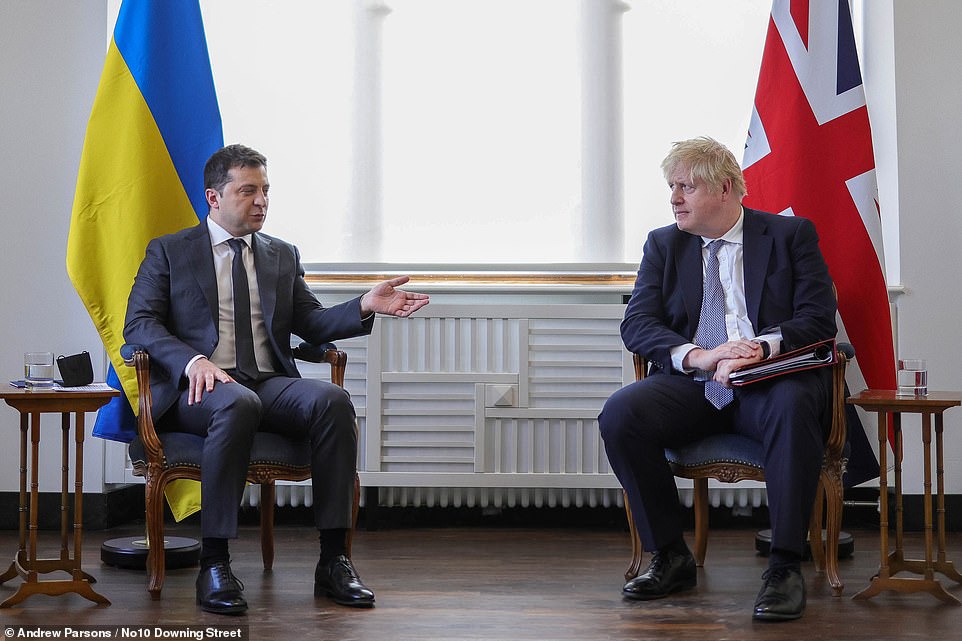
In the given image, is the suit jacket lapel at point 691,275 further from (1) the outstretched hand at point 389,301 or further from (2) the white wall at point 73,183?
(2) the white wall at point 73,183

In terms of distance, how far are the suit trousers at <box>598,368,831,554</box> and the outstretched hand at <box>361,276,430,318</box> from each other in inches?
22.4

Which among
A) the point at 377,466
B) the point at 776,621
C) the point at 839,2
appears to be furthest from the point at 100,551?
the point at 839,2

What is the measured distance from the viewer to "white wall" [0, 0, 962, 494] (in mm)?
3182

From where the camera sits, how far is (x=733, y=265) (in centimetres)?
252

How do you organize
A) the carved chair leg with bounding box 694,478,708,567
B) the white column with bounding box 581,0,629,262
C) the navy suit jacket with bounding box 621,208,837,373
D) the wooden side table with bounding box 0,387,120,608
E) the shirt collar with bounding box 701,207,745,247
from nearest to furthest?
the wooden side table with bounding box 0,387,120,608 → the navy suit jacket with bounding box 621,208,837,373 → the shirt collar with bounding box 701,207,745,247 → the carved chair leg with bounding box 694,478,708,567 → the white column with bounding box 581,0,629,262

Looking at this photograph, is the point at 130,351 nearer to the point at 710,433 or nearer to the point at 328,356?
the point at 328,356

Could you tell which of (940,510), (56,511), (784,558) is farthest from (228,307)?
(940,510)

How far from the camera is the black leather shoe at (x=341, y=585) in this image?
2.21 metres

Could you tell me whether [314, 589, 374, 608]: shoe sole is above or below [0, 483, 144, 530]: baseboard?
below

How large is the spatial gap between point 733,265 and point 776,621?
90 cm

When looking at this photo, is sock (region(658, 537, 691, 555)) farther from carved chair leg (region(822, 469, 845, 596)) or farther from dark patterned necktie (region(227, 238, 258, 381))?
dark patterned necktie (region(227, 238, 258, 381))

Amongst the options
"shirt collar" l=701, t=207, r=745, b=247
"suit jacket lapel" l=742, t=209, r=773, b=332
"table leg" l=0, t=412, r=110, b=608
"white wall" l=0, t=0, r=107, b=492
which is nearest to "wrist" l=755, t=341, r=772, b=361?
"suit jacket lapel" l=742, t=209, r=773, b=332

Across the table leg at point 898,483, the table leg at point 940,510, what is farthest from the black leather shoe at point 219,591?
the table leg at point 940,510

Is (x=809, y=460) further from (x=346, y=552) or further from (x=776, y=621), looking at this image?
(x=346, y=552)
